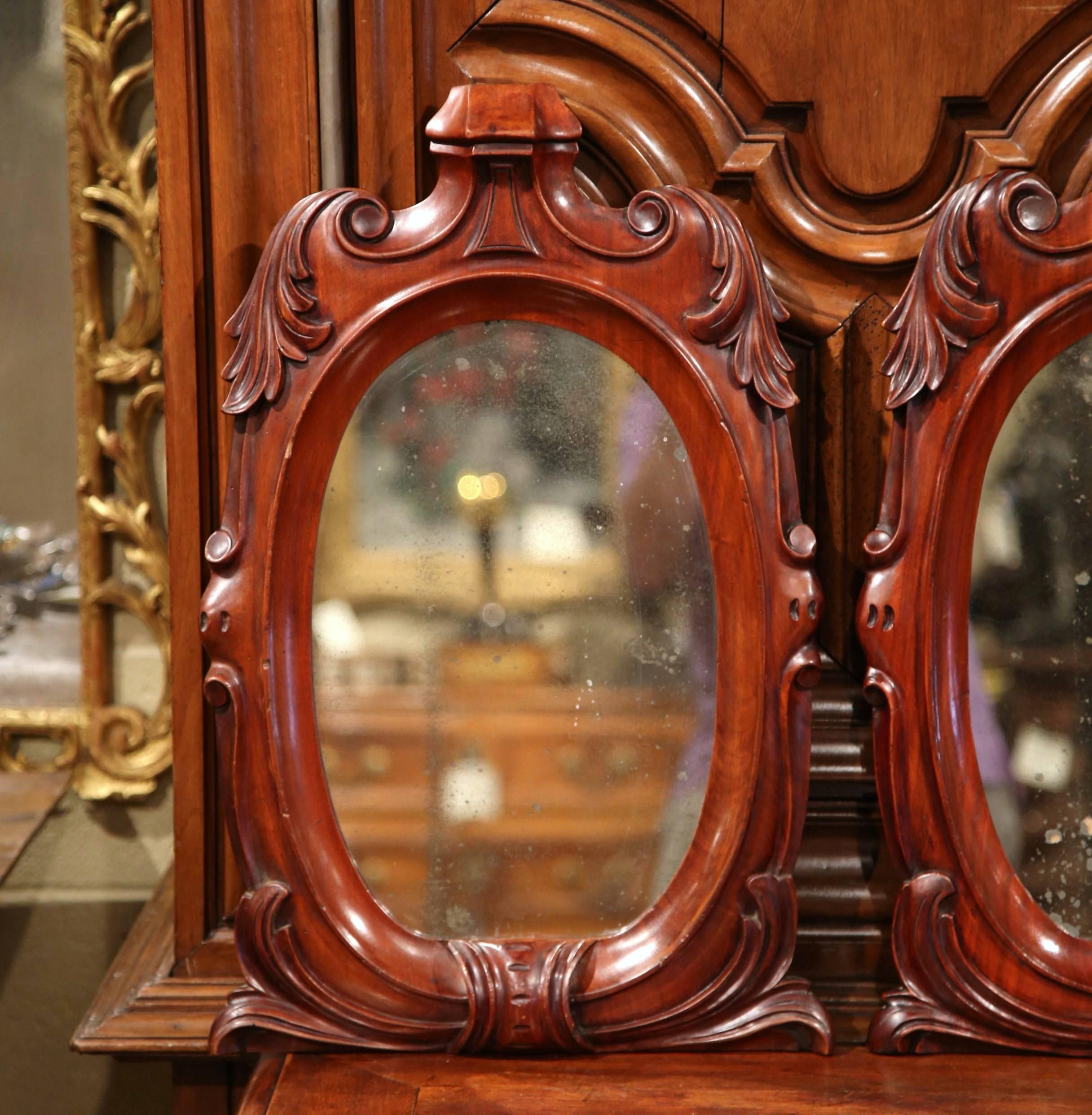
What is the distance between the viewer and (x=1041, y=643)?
2.34ft

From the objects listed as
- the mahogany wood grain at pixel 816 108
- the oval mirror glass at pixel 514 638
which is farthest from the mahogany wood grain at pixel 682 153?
the oval mirror glass at pixel 514 638

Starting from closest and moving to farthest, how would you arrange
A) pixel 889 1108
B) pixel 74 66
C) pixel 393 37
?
pixel 889 1108, pixel 393 37, pixel 74 66

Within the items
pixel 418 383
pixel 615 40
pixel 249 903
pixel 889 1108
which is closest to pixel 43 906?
pixel 249 903

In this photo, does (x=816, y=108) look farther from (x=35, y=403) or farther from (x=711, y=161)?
(x=35, y=403)

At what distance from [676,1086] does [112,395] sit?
62 centimetres

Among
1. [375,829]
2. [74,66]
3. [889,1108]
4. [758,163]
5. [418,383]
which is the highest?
[74,66]

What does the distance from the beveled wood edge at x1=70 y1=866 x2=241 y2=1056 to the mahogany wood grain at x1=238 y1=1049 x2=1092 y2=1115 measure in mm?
98

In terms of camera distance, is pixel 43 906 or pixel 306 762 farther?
pixel 43 906

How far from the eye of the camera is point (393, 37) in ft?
2.48

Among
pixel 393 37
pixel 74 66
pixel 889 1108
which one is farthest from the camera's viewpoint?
pixel 74 66

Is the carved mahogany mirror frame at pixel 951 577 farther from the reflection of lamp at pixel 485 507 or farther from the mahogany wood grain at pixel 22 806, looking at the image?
the mahogany wood grain at pixel 22 806

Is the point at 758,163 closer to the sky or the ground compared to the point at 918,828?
closer to the sky

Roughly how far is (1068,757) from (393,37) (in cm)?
59

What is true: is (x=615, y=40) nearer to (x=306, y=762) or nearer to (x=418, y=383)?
(x=418, y=383)
